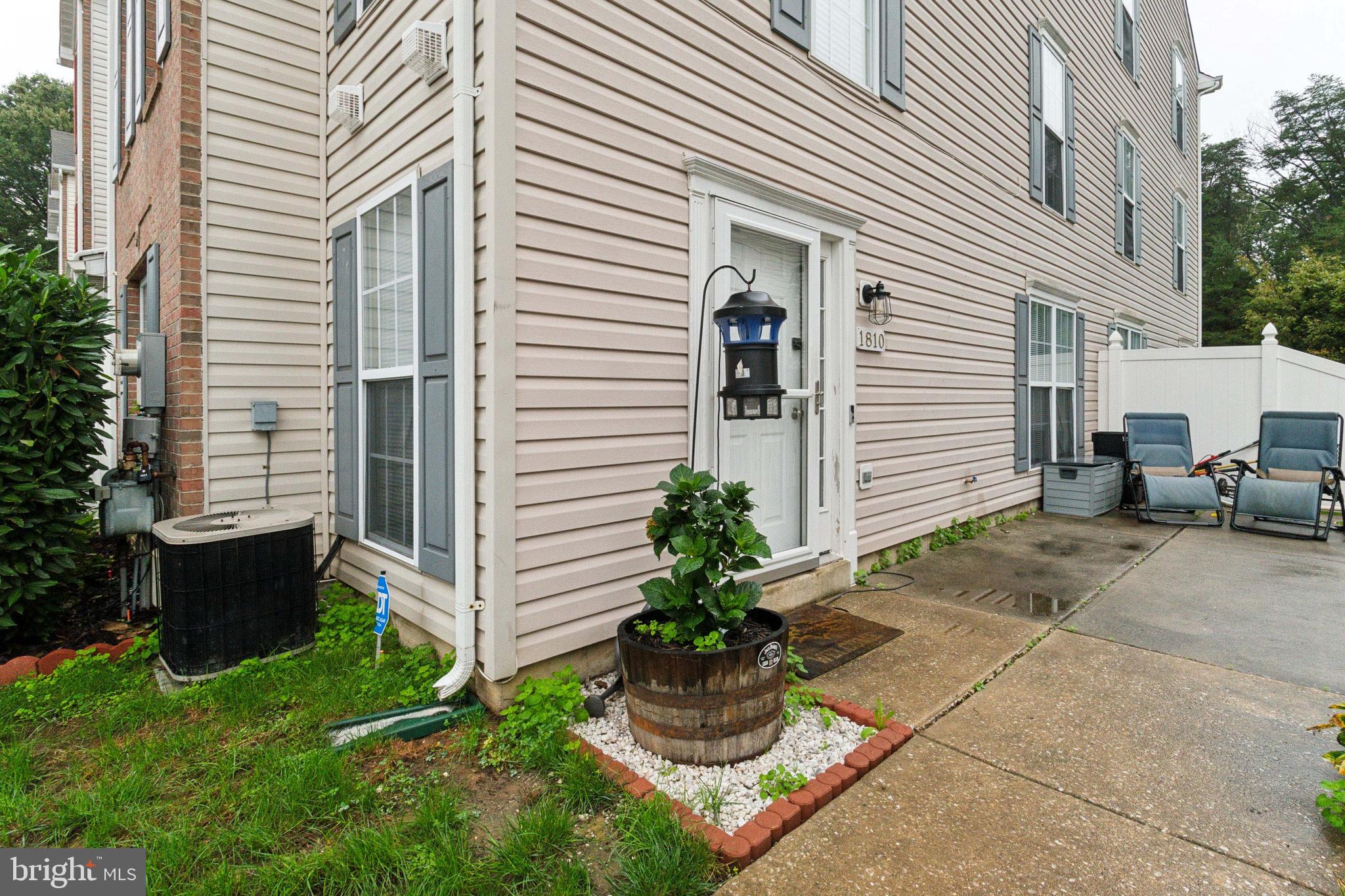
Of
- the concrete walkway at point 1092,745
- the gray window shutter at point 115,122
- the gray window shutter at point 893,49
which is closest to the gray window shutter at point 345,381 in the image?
the concrete walkway at point 1092,745

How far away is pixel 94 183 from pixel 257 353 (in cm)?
792

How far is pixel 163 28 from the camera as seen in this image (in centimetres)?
396

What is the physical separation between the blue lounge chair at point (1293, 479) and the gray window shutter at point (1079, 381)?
5.49ft

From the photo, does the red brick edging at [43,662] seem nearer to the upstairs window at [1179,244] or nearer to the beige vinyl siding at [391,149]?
the beige vinyl siding at [391,149]

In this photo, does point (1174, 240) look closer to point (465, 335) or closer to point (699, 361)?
point (699, 361)

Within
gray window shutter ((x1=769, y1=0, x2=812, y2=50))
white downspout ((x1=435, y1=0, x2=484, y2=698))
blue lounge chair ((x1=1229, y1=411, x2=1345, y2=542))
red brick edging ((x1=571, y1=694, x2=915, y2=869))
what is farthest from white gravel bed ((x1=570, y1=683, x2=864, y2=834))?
blue lounge chair ((x1=1229, y1=411, x2=1345, y2=542))

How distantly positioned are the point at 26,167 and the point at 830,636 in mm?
32389

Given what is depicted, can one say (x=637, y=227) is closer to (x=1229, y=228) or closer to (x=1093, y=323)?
(x=1093, y=323)

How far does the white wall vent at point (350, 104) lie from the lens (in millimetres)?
3527

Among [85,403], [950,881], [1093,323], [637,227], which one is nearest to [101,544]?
[85,403]

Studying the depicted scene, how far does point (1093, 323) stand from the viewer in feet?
27.5

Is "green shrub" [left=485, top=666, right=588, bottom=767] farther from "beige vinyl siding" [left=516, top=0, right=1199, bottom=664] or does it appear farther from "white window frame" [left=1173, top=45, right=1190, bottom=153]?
A: "white window frame" [left=1173, top=45, right=1190, bottom=153]

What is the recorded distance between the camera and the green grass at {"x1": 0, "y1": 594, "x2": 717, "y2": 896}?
1712 millimetres
